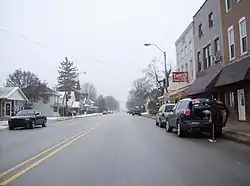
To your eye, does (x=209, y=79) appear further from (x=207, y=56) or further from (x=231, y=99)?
(x=207, y=56)

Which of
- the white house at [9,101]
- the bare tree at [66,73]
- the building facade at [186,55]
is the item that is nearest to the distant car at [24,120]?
the building facade at [186,55]

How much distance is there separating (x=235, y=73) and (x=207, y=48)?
10.6 metres

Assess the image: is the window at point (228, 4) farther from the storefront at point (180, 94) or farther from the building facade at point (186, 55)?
the storefront at point (180, 94)

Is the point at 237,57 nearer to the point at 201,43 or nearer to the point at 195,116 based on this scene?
the point at 195,116

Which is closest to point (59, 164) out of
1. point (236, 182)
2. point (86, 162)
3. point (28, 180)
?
point (86, 162)

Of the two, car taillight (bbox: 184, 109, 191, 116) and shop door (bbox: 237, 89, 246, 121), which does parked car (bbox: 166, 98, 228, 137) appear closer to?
car taillight (bbox: 184, 109, 191, 116)

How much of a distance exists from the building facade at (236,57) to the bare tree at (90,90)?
5686 inches

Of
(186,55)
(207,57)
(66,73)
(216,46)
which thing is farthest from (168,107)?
(66,73)

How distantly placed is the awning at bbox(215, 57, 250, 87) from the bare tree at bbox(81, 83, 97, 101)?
145 metres

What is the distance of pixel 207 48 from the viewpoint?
3145 centimetres

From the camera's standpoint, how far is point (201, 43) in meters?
32.9

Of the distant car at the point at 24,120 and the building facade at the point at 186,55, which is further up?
the building facade at the point at 186,55

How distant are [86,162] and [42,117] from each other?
68.5 feet

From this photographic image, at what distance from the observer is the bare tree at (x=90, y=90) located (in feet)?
572
